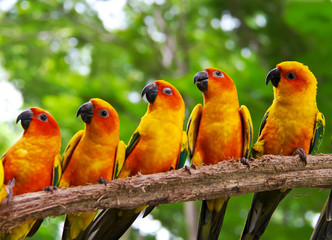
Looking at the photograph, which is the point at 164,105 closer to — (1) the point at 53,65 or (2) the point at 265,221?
(2) the point at 265,221

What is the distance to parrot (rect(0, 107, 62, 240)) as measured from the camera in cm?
322

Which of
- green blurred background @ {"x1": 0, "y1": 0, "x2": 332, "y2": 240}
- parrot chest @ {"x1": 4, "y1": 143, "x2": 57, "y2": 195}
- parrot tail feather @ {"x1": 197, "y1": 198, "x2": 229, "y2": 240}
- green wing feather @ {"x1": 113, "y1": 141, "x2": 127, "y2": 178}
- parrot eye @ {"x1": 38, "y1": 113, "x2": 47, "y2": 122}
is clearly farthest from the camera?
green blurred background @ {"x1": 0, "y1": 0, "x2": 332, "y2": 240}

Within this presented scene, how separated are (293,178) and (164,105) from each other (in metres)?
1.26

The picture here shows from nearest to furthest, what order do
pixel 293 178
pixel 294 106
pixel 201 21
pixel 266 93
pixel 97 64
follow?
pixel 293 178 → pixel 294 106 → pixel 266 93 → pixel 97 64 → pixel 201 21

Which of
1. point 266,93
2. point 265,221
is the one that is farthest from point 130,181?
point 266,93

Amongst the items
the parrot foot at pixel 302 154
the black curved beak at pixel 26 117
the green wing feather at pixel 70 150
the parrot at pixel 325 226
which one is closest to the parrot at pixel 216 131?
the parrot foot at pixel 302 154

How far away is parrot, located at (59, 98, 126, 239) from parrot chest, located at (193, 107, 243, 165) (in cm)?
74

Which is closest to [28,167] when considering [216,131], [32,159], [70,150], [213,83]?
[32,159]

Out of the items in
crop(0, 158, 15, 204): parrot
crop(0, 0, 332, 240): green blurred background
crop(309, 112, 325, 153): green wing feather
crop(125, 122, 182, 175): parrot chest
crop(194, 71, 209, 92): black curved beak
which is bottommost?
crop(0, 158, 15, 204): parrot

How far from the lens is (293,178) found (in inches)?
125

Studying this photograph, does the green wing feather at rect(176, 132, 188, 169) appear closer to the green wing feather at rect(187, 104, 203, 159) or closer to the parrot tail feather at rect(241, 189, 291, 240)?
the green wing feather at rect(187, 104, 203, 159)

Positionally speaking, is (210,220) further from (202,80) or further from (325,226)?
(202,80)

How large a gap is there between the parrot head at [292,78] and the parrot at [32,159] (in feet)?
6.55

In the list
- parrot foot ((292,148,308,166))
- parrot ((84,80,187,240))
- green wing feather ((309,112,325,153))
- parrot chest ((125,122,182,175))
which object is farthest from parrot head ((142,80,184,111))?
green wing feather ((309,112,325,153))
